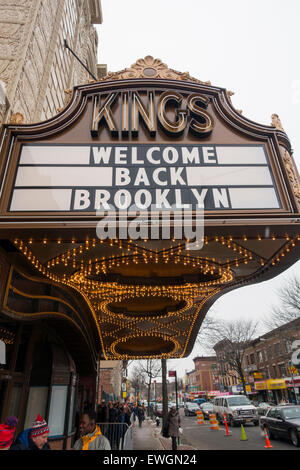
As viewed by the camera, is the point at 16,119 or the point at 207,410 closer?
the point at 16,119

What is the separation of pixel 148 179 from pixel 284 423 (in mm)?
14084

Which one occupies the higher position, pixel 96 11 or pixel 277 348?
pixel 96 11

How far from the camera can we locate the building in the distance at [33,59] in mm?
6723

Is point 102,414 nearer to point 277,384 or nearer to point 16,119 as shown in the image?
point 16,119


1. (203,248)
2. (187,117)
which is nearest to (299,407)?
(203,248)

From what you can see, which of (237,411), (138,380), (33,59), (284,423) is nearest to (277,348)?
(237,411)

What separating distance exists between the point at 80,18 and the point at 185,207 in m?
15.6

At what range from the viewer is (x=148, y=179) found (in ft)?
16.3

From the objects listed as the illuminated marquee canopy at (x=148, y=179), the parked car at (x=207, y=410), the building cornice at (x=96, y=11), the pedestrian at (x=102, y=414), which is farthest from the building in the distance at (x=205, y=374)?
the illuminated marquee canopy at (x=148, y=179)

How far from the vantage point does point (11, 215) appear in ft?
14.5

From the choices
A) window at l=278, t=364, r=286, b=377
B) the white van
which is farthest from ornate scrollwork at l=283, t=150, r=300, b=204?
window at l=278, t=364, r=286, b=377

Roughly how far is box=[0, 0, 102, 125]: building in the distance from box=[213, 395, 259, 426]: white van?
73.8 ft

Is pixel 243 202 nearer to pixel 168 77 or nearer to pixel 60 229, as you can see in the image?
pixel 60 229

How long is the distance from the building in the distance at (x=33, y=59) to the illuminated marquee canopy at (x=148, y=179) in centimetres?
115
